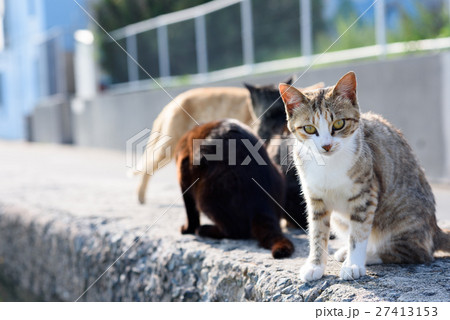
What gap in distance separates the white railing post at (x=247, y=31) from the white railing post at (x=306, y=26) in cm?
104

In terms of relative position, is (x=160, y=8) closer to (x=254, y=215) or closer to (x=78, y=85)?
(x=78, y=85)

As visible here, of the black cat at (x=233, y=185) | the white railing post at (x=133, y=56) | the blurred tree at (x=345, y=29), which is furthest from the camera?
the white railing post at (x=133, y=56)

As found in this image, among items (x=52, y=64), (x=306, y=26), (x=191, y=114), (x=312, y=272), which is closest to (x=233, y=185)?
(x=312, y=272)

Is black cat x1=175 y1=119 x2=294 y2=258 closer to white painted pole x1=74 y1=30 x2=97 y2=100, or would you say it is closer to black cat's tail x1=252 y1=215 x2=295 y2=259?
black cat's tail x1=252 y1=215 x2=295 y2=259

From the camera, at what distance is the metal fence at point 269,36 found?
623 cm

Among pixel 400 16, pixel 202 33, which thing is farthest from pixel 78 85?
pixel 400 16

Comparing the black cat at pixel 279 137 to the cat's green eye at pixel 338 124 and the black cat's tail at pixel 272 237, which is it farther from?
the cat's green eye at pixel 338 124

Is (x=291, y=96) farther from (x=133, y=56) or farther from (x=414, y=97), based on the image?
(x=133, y=56)

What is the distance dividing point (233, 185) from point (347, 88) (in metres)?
1.09

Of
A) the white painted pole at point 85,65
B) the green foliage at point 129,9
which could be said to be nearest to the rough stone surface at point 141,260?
the white painted pole at point 85,65

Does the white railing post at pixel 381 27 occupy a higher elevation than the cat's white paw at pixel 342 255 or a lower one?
higher

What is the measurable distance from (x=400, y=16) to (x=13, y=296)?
15.9ft

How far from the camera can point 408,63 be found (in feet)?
18.6

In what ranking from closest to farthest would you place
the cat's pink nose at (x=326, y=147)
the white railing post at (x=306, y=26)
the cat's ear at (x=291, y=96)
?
the cat's pink nose at (x=326, y=147)
the cat's ear at (x=291, y=96)
the white railing post at (x=306, y=26)
